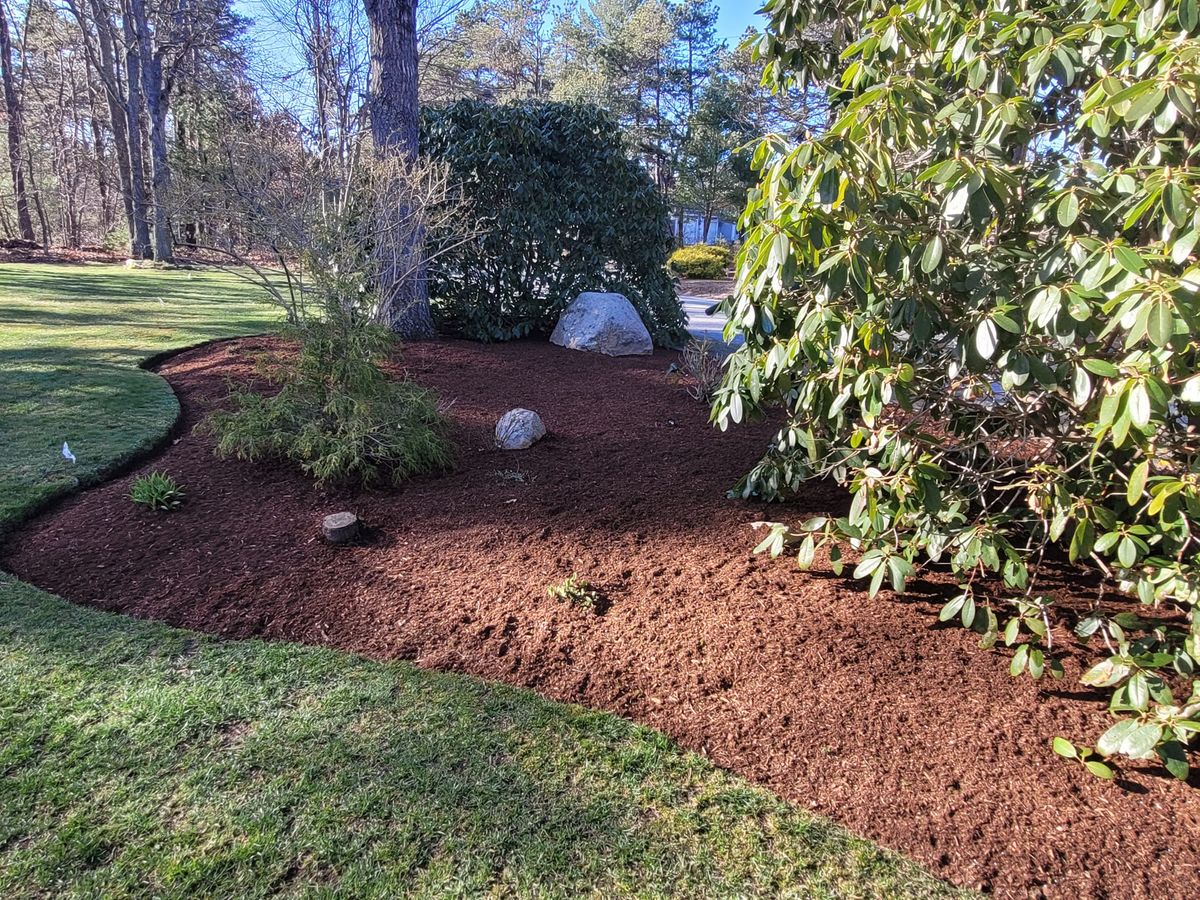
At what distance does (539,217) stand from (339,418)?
3920 millimetres

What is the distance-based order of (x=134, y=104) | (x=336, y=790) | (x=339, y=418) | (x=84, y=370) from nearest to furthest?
1. (x=336, y=790)
2. (x=339, y=418)
3. (x=84, y=370)
4. (x=134, y=104)

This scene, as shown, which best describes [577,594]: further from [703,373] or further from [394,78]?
[394,78]

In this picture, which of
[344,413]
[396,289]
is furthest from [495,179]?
[344,413]

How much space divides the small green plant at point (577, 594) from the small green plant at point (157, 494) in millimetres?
1958

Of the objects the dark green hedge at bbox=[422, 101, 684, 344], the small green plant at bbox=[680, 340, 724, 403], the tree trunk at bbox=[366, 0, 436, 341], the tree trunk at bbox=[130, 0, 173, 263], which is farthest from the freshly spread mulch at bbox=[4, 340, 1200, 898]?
the tree trunk at bbox=[130, 0, 173, 263]

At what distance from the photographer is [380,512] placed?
329 cm

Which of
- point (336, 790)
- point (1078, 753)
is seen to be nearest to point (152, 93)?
point (336, 790)

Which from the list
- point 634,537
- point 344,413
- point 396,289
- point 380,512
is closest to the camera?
point 634,537

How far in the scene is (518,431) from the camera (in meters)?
4.09

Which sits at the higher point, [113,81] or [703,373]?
[113,81]

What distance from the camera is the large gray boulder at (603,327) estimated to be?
669 centimetres

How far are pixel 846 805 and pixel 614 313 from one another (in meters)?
5.55

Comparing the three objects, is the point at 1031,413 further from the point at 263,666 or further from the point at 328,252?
the point at 328,252

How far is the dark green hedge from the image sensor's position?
660 centimetres
